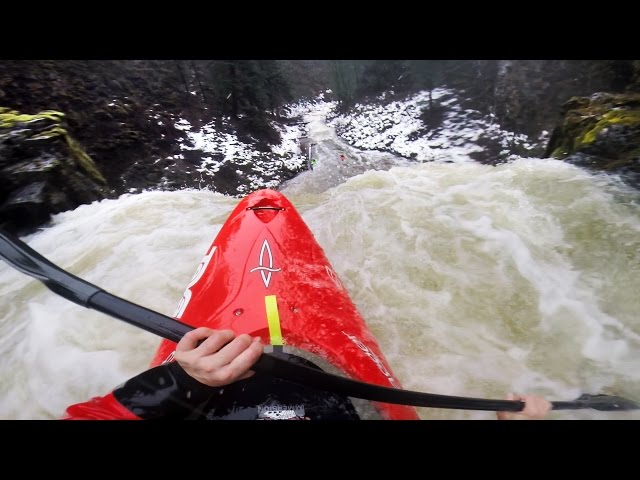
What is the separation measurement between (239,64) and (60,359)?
19.7 ft

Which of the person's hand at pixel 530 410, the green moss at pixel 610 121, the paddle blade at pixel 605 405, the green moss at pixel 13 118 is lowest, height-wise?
the paddle blade at pixel 605 405

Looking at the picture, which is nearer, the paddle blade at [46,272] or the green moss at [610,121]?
the paddle blade at [46,272]

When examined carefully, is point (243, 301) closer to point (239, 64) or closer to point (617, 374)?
point (617, 374)

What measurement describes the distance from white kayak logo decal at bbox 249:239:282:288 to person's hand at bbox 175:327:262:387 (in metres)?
0.69

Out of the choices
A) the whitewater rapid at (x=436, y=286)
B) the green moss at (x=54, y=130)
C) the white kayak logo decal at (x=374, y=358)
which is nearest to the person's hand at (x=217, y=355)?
the white kayak logo decal at (x=374, y=358)

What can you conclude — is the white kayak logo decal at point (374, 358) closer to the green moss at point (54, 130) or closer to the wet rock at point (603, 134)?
the wet rock at point (603, 134)

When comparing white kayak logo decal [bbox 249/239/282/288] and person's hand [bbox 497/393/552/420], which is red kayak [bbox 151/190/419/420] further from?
person's hand [bbox 497/393/552/420]

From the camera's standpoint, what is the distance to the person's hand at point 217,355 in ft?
1.68

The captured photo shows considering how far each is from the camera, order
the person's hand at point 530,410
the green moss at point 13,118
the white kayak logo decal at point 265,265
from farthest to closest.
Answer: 1. the green moss at point 13,118
2. the white kayak logo decal at point 265,265
3. the person's hand at point 530,410

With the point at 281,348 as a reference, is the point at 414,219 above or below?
below

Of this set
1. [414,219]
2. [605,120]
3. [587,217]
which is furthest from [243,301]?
[605,120]

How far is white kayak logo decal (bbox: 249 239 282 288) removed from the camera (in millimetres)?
1277

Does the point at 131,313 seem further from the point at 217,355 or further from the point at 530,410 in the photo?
the point at 530,410

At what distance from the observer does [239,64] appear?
6078 millimetres
